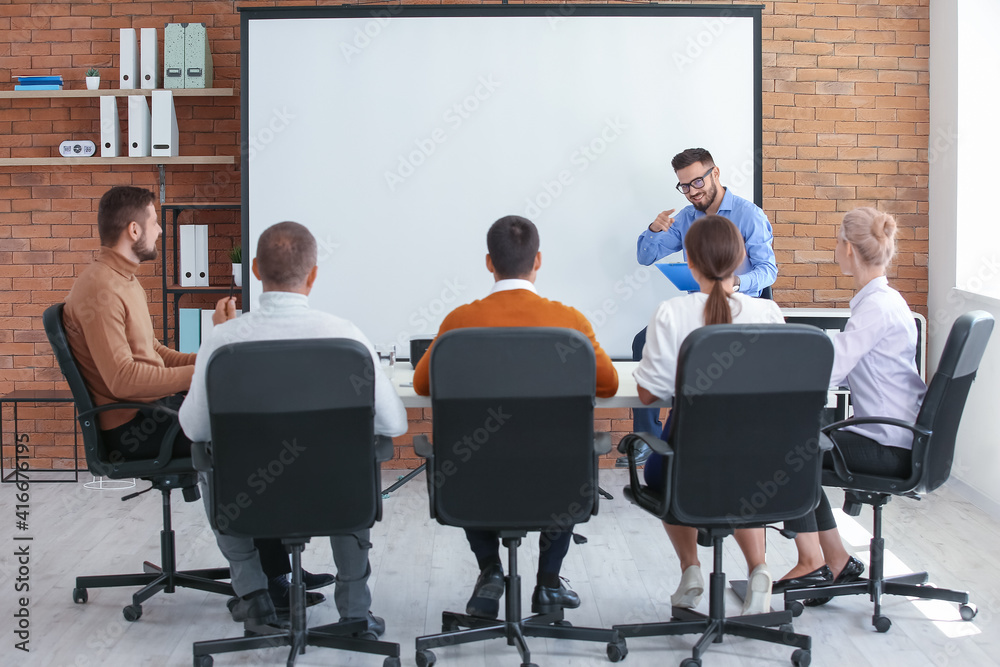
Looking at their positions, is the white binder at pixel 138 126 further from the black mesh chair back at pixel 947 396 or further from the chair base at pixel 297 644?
the black mesh chair back at pixel 947 396

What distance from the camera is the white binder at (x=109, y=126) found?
440 centimetres

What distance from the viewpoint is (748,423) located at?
210 centimetres

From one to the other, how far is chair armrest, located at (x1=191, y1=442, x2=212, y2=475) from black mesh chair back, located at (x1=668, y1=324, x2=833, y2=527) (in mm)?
1164

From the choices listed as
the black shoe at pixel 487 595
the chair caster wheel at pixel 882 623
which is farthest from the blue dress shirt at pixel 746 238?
the black shoe at pixel 487 595

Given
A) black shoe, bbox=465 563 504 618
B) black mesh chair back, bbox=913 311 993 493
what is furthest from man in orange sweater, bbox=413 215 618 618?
black mesh chair back, bbox=913 311 993 493

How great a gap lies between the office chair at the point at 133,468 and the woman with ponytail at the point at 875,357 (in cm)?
195

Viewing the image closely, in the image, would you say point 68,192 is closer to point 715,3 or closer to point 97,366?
point 97,366

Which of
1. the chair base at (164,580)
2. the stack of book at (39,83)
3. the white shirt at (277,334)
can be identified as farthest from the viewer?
the stack of book at (39,83)

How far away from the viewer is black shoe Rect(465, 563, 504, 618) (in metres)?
2.53

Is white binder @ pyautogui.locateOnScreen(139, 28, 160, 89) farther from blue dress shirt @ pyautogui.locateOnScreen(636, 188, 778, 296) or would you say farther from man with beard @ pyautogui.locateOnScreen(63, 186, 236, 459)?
blue dress shirt @ pyautogui.locateOnScreen(636, 188, 778, 296)

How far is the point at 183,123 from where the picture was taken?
4613mm

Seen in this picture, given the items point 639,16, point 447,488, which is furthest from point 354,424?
point 639,16

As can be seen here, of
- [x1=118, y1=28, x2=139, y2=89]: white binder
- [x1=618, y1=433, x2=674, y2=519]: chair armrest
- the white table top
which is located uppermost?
[x1=118, y1=28, x2=139, y2=89]: white binder

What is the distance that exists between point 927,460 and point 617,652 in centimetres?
104
